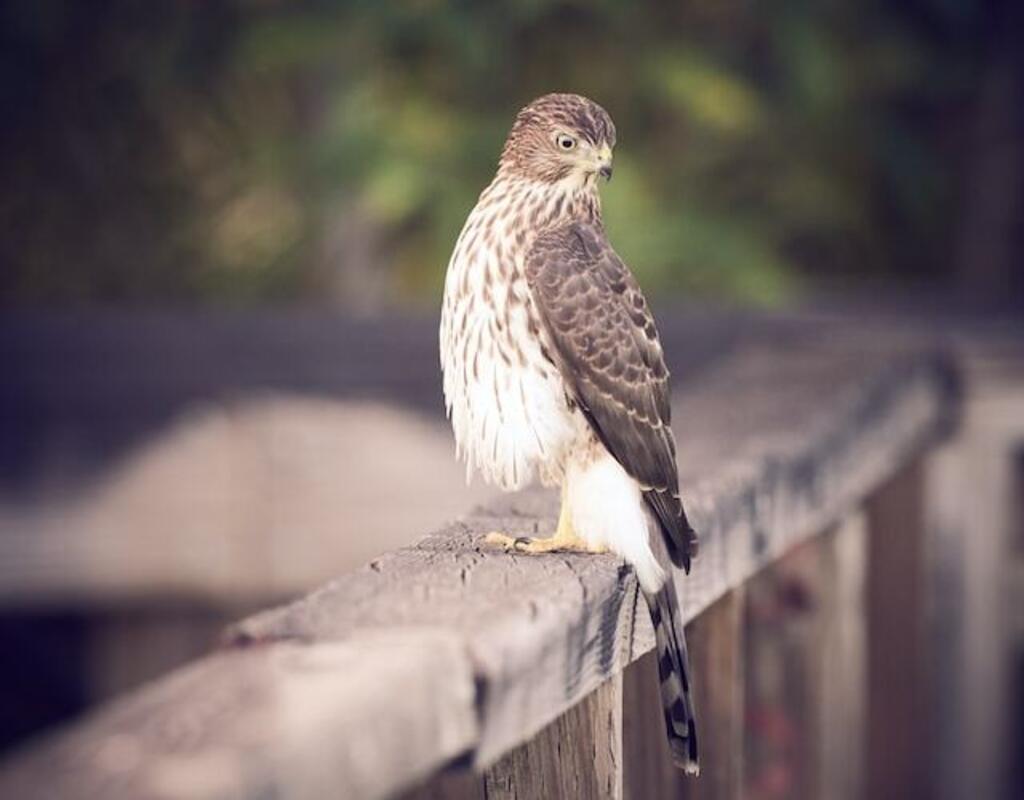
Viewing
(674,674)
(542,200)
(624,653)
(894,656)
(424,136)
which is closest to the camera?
(624,653)

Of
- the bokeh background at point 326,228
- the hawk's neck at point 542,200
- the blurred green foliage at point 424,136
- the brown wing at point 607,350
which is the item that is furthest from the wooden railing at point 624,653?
the blurred green foliage at point 424,136

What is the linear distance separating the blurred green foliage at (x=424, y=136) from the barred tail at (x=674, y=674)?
445cm

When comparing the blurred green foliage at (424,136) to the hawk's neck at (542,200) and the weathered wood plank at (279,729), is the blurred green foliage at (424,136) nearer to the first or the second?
the hawk's neck at (542,200)

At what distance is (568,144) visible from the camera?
296 cm

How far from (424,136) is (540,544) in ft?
16.1

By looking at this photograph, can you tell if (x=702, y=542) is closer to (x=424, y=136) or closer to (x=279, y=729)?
(x=279, y=729)

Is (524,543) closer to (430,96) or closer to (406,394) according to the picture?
(406,394)

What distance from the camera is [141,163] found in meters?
8.85

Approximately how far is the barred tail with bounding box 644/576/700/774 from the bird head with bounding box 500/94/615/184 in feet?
2.71

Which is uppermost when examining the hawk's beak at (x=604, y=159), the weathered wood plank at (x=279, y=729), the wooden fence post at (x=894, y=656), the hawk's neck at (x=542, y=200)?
the hawk's beak at (x=604, y=159)

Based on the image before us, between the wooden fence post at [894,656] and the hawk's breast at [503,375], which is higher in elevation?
the hawk's breast at [503,375]

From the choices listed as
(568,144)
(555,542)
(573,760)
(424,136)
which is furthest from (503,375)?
(424,136)

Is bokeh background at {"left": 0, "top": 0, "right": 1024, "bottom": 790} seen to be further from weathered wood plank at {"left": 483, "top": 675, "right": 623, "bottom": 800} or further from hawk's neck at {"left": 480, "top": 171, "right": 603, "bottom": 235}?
weathered wood plank at {"left": 483, "top": 675, "right": 623, "bottom": 800}

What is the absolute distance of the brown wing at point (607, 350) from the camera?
2701 millimetres
